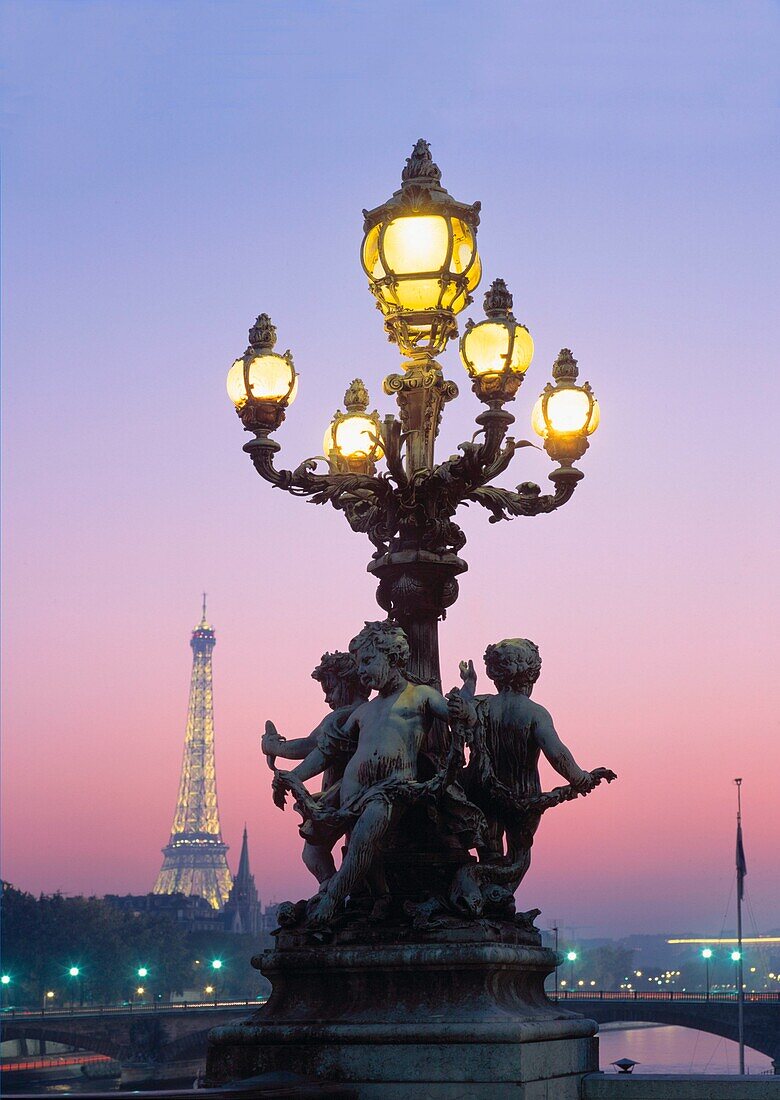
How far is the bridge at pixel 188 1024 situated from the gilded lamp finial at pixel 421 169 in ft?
244

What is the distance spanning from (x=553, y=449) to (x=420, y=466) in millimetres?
1016

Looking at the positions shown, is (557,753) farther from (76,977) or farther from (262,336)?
(76,977)

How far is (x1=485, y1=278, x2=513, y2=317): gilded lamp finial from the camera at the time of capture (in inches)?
475

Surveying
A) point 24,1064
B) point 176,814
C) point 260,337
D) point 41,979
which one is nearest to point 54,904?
point 41,979

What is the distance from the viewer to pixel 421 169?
41.5 feet

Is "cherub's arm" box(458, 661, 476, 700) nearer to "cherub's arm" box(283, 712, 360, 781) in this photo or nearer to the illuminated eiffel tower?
"cherub's arm" box(283, 712, 360, 781)

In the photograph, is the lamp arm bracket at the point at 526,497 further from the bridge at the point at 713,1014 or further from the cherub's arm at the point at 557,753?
the bridge at the point at 713,1014

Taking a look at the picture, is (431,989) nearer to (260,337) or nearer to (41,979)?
(260,337)

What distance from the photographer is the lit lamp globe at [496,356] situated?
11766 millimetres

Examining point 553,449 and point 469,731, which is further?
point 553,449

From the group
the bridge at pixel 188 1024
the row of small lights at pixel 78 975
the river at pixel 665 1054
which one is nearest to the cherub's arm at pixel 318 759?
the bridge at pixel 188 1024

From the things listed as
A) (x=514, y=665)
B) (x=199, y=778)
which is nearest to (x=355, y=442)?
(x=514, y=665)

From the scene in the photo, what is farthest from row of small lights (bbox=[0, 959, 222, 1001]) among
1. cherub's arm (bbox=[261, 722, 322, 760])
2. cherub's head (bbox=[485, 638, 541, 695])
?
cherub's head (bbox=[485, 638, 541, 695])

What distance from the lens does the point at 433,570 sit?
38.9 ft
